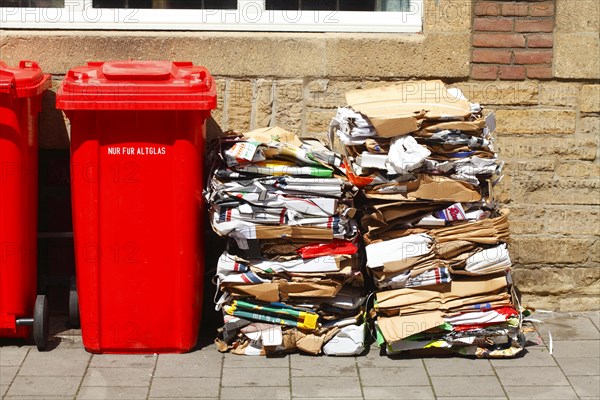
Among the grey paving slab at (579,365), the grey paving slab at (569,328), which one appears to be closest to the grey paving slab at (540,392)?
the grey paving slab at (579,365)

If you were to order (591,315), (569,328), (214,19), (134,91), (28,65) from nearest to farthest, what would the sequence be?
(134,91)
(28,65)
(569,328)
(214,19)
(591,315)

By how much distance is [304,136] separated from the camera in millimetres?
6344

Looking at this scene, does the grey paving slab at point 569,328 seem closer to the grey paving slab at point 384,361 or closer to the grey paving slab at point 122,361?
the grey paving slab at point 384,361

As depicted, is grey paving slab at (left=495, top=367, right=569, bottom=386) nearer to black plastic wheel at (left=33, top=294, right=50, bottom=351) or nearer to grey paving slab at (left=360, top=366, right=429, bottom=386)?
grey paving slab at (left=360, top=366, right=429, bottom=386)

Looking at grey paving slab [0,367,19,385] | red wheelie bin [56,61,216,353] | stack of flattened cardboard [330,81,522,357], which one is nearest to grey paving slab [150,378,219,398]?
red wheelie bin [56,61,216,353]

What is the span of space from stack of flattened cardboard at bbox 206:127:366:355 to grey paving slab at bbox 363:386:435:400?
1.47 feet

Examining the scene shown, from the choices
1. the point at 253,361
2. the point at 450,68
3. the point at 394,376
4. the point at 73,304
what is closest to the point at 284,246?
the point at 253,361

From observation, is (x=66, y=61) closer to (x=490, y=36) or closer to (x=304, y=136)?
(x=304, y=136)

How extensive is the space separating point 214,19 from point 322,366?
220 centimetres

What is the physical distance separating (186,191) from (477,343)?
1751mm

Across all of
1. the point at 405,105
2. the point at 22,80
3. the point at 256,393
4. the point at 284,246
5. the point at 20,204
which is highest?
the point at 22,80

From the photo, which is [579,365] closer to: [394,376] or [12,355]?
[394,376]

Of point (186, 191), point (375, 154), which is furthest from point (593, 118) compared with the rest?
point (186, 191)

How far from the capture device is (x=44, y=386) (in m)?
5.33
